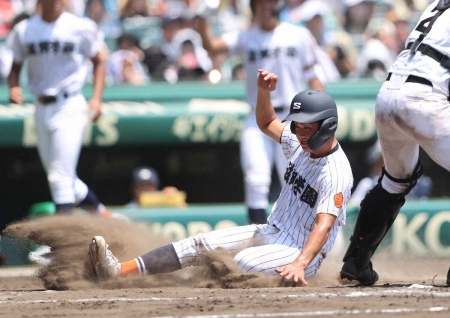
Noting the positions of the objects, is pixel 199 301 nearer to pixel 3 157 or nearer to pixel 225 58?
pixel 3 157

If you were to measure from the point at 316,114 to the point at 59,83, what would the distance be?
3194 millimetres

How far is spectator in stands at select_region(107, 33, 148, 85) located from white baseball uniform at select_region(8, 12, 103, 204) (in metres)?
2.00

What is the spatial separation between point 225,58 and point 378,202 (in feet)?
17.9

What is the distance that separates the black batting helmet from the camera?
4.84 metres

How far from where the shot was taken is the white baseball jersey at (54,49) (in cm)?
735

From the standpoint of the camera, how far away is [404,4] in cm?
1212

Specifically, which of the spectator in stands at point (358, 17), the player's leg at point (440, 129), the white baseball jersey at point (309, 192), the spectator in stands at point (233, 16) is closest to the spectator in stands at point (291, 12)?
the spectator in stands at point (233, 16)

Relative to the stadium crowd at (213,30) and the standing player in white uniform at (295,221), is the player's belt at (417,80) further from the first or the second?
the stadium crowd at (213,30)

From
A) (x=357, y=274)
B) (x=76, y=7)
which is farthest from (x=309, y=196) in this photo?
(x=76, y=7)

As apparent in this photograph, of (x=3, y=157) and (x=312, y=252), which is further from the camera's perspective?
(x=3, y=157)

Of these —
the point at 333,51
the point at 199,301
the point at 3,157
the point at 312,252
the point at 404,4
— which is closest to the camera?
the point at 199,301

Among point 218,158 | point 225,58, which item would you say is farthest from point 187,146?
point 225,58

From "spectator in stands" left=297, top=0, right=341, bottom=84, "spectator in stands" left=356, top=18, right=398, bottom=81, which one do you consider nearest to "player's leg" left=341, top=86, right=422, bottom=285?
"spectator in stands" left=297, top=0, right=341, bottom=84

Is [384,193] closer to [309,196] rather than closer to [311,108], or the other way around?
[309,196]
